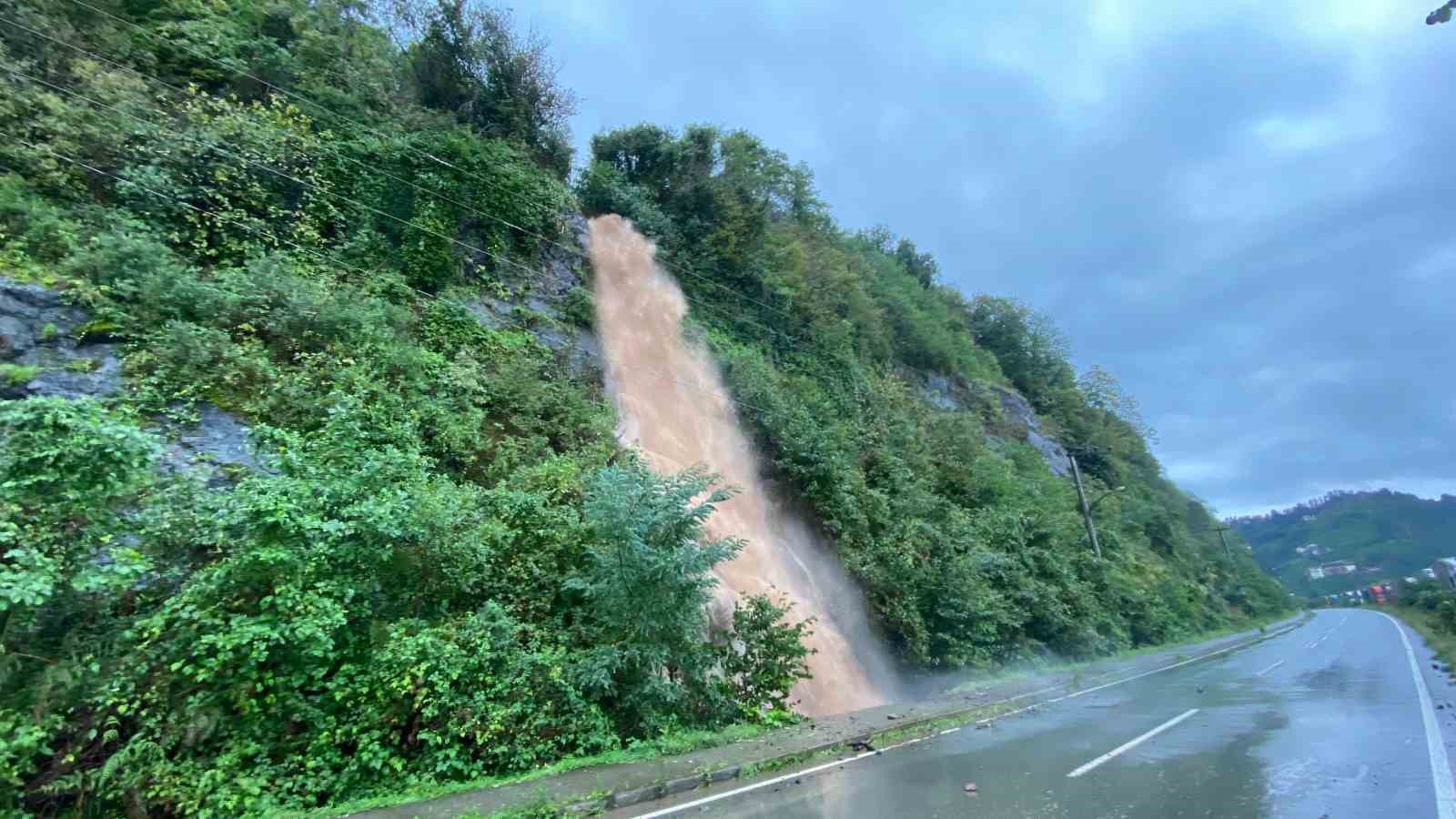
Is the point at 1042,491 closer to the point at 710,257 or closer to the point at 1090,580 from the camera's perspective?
the point at 1090,580

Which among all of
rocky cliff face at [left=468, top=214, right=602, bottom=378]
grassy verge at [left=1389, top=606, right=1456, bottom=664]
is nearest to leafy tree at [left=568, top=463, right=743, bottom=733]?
rocky cliff face at [left=468, top=214, right=602, bottom=378]

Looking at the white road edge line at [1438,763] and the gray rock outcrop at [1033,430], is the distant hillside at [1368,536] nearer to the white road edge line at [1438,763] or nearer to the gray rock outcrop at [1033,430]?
the gray rock outcrop at [1033,430]

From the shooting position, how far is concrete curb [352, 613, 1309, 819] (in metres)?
6.62

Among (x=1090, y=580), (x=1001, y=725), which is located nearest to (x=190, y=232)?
(x=1001, y=725)

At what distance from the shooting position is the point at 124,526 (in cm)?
711

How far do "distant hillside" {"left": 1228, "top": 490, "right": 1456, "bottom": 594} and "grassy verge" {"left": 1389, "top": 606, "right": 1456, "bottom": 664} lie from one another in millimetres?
3864

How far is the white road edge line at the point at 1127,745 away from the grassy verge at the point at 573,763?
14.4 feet

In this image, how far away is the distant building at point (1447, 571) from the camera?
104ft

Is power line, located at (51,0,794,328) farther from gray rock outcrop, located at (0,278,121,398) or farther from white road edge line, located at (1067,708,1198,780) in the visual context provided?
white road edge line, located at (1067,708,1198,780)

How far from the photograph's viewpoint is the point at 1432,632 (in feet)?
99.7

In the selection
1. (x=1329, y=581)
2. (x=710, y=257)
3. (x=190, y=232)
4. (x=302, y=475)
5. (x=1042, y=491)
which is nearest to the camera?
(x=302, y=475)

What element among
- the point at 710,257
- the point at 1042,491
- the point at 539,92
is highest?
the point at 539,92

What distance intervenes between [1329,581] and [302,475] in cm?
15501

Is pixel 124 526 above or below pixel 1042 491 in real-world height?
below
